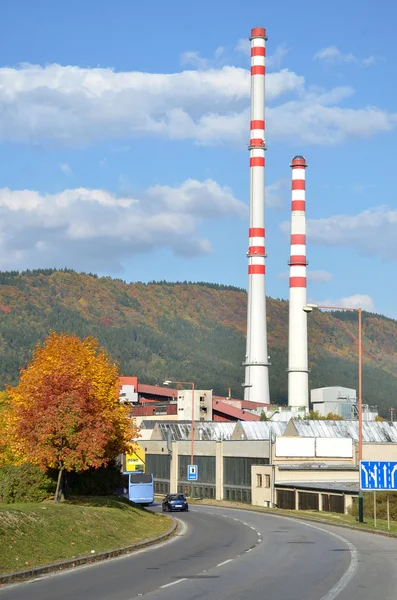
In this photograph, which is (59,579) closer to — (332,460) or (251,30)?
(332,460)

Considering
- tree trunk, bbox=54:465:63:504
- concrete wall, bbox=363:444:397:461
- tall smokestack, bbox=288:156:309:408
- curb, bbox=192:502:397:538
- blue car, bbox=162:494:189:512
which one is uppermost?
tall smokestack, bbox=288:156:309:408

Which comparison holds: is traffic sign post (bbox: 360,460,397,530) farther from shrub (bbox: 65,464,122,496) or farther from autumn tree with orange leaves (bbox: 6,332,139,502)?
shrub (bbox: 65,464,122,496)

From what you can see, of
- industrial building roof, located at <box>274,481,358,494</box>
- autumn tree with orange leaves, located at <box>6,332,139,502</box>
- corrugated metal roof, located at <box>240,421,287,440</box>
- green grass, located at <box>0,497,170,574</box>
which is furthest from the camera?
corrugated metal roof, located at <box>240,421,287,440</box>

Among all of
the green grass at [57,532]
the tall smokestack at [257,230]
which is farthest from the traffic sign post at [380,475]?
the tall smokestack at [257,230]

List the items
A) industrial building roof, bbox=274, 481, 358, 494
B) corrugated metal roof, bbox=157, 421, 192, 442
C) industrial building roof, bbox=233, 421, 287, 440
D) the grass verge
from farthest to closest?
corrugated metal roof, bbox=157, 421, 192, 442 → industrial building roof, bbox=233, 421, 287, 440 → industrial building roof, bbox=274, 481, 358, 494 → the grass verge

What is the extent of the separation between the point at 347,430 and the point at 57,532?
75.7m

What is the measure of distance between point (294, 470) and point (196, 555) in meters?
53.7

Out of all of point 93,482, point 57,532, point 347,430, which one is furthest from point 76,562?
point 347,430

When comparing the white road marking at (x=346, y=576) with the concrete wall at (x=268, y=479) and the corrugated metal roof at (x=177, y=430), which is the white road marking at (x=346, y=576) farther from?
the corrugated metal roof at (x=177, y=430)

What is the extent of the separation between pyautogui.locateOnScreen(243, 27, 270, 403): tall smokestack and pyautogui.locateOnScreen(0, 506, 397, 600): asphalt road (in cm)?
9243

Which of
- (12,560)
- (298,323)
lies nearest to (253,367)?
(298,323)

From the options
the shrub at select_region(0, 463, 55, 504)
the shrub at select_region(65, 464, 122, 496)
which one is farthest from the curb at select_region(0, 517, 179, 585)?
the shrub at select_region(65, 464, 122, 496)

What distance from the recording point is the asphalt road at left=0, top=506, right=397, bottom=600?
2172cm

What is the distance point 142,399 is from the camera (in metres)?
185
